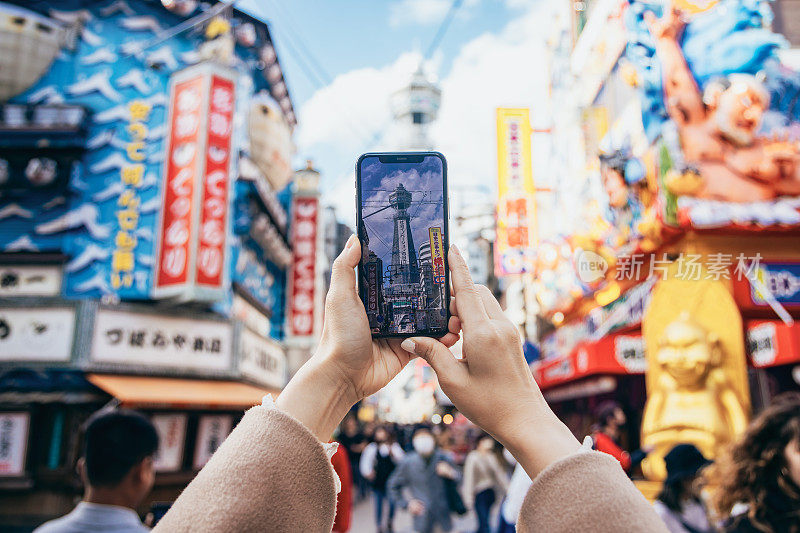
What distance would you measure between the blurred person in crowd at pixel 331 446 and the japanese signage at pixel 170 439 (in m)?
10.4

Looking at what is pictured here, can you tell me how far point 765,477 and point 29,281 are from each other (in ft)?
36.7

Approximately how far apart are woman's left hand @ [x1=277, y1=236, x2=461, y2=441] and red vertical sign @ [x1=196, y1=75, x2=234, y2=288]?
9428mm

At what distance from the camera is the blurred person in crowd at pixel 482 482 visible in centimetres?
905

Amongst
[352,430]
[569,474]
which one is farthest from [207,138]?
[569,474]

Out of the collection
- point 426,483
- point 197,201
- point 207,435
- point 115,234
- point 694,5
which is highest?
point 694,5

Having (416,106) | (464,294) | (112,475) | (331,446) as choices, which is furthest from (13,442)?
(416,106)

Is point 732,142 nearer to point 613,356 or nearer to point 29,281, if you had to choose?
point 613,356

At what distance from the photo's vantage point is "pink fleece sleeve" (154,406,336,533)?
113cm

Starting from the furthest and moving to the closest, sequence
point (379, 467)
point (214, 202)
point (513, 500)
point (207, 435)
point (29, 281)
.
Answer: point (379, 467), point (207, 435), point (29, 281), point (214, 202), point (513, 500)

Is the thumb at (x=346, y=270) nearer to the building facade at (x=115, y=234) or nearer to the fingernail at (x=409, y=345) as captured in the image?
the fingernail at (x=409, y=345)

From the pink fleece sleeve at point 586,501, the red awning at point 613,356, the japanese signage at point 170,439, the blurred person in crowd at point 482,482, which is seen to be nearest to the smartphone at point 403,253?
the pink fleece sleeve at point 586,501

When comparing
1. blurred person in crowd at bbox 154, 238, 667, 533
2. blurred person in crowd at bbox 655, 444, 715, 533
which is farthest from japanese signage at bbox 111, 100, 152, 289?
blurred person in crowd at bbox 154, 238, 667, 533

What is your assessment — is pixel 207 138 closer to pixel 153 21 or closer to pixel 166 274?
pixel 166 274

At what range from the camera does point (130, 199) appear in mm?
11375
